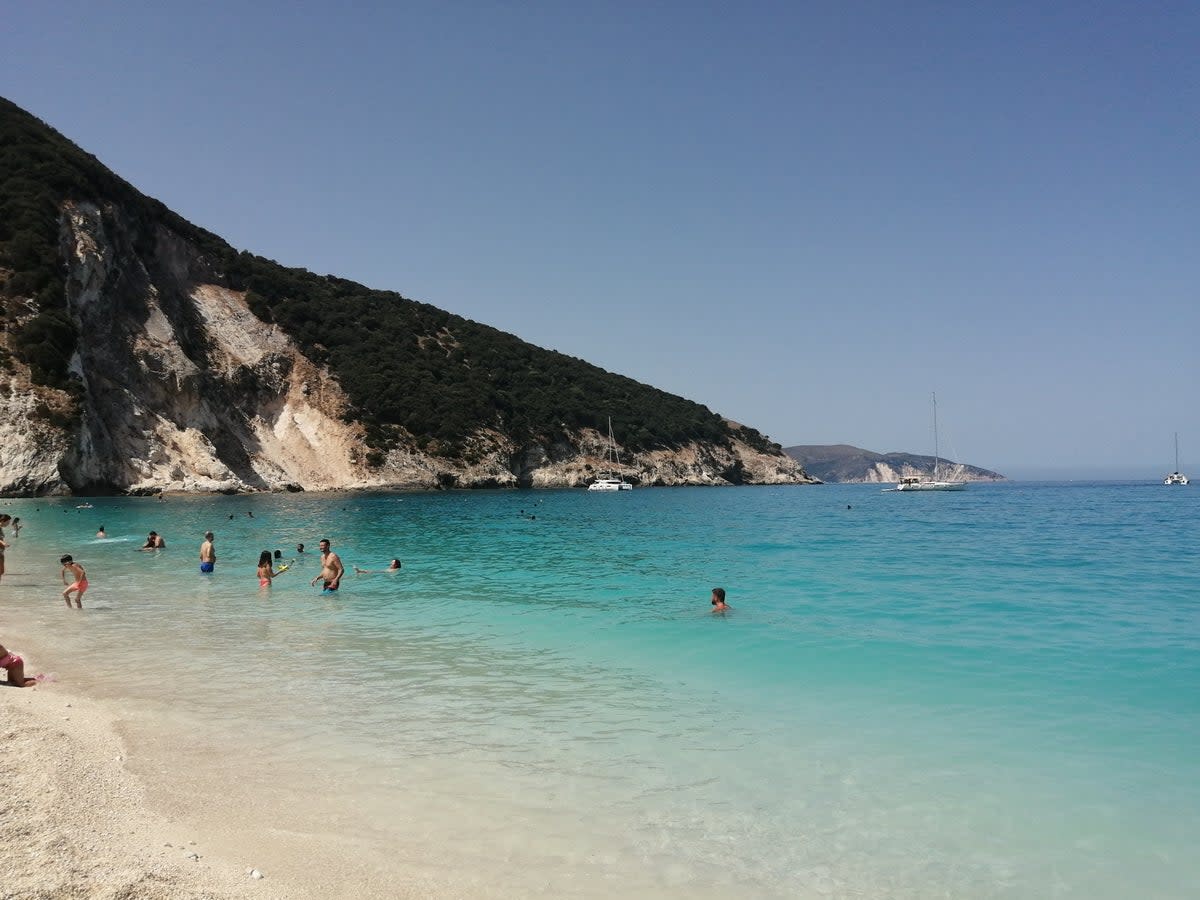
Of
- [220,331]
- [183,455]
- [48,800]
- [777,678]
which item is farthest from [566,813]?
[220,331]

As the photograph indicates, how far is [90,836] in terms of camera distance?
17.2 feet

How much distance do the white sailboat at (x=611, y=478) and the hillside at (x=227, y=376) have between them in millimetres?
1694

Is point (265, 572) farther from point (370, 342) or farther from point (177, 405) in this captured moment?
point (370, 342)

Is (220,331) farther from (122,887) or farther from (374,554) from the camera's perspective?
(122,887)

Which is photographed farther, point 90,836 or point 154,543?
point 154,543

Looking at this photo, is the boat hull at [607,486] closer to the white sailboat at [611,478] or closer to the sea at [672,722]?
the white sailboat at [611,478]

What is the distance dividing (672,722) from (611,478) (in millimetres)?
93872

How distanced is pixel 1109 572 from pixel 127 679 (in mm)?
24630

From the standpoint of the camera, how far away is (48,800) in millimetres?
Answer: 5797

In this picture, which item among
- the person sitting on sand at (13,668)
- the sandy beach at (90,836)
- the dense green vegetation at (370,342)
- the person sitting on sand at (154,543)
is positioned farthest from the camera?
the dense green vegetation at (370,342)

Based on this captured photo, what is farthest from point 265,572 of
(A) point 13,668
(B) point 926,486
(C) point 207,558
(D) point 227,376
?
(B) point 926,486

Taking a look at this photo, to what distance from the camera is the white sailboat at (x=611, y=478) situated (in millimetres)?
93844

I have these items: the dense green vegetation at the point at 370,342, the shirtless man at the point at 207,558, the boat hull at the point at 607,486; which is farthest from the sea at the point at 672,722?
the boat hull at the point at 607,486

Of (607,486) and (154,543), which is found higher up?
(607,486)
